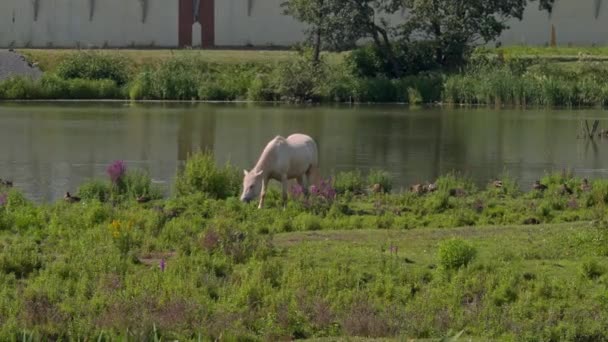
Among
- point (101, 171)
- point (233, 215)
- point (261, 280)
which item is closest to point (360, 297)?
point (261, 280)

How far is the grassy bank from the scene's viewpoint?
13312 mm

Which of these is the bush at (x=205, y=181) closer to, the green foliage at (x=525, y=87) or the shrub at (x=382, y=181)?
the shrub at (x=382, y=181)

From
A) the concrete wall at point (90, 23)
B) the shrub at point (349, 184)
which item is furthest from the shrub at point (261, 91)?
the shrub at point (349, 184)

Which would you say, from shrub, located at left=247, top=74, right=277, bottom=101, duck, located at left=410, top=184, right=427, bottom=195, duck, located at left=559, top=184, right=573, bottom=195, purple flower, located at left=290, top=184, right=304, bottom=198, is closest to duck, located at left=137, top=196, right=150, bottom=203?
purple flower, located at left=290, top=184, right=304, bottom=198

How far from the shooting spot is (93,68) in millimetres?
61250

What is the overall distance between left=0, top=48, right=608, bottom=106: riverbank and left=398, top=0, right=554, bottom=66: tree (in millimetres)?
1078

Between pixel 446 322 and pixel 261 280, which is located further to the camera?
pixel 261 280

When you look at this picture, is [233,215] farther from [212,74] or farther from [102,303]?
[212,74]

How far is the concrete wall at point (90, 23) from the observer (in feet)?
240

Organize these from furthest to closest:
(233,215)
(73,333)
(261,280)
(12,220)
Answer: (233,215) < (12,220) < (261,280) < (73,333)

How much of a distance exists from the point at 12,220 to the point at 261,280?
552cm

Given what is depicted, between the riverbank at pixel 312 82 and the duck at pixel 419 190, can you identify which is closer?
the duck at pixel 419 190

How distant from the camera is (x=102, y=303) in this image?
1383 cm

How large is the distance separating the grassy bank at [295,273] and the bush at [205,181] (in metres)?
2.10
